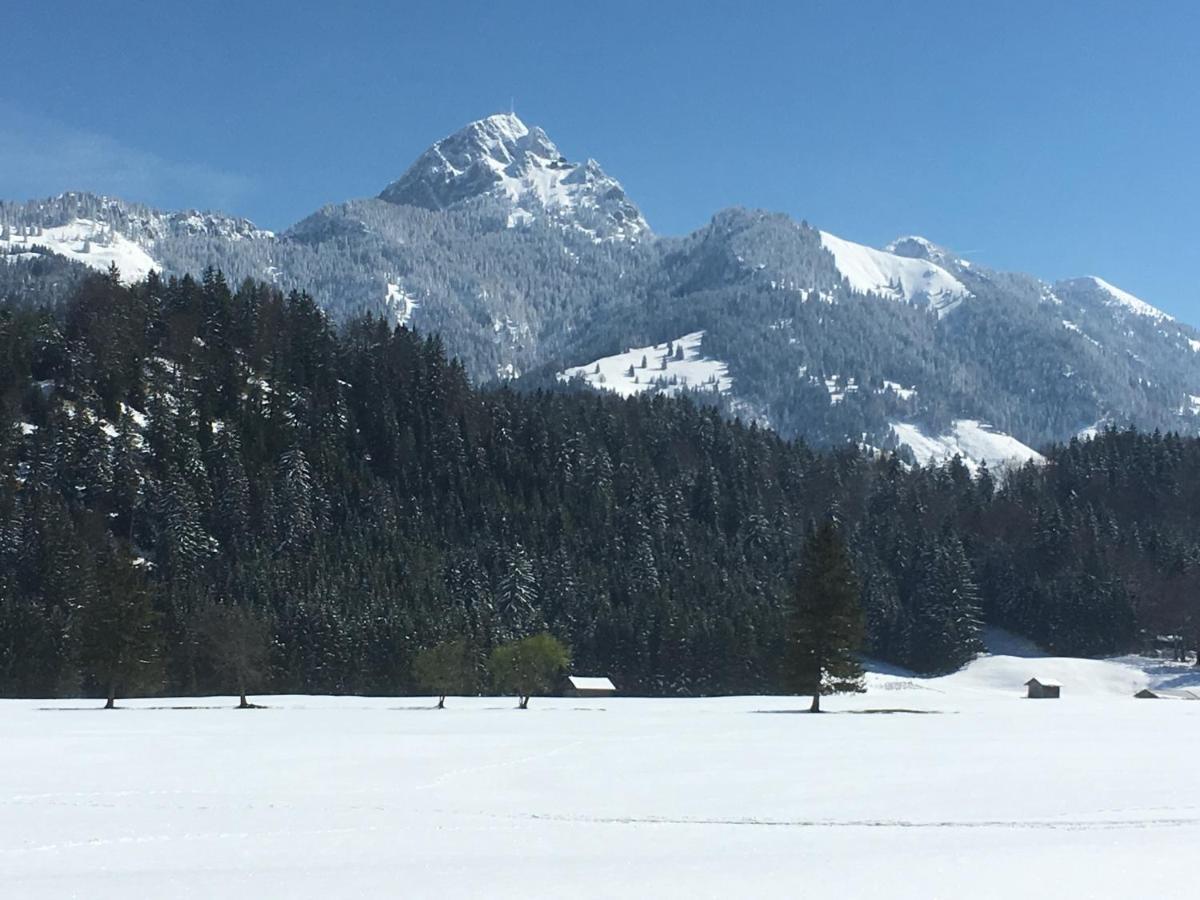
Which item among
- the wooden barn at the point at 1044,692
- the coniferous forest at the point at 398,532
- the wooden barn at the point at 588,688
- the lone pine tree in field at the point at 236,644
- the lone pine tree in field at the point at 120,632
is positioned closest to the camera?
the lone pine tree in field at the point at 120,632

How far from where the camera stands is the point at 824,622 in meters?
80.5

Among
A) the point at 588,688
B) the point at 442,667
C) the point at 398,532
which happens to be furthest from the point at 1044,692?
the point at 398,532

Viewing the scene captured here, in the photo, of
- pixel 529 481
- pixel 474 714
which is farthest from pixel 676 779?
pixel 529 481

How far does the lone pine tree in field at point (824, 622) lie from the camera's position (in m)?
80.5

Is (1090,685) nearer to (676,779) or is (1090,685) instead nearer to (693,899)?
(676,779)

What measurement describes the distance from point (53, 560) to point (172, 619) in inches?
678

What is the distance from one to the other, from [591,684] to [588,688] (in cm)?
159

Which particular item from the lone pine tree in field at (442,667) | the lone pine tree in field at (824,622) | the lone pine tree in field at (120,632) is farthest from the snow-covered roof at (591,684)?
the lone pine tree in field at (824,622)

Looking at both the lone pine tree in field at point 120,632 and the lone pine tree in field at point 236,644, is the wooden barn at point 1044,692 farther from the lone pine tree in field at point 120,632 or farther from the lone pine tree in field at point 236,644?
the lone pine tree in field at point 120,632

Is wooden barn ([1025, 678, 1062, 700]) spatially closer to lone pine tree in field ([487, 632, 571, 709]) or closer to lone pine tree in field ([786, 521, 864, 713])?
lone pine tree in field ([786, 521, 864, 713])

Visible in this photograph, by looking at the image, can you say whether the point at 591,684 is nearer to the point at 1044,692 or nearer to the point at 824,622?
the point at 1044,692

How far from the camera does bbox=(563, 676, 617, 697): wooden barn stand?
124 m

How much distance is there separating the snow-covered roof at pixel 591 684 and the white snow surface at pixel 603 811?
59032 millimetres

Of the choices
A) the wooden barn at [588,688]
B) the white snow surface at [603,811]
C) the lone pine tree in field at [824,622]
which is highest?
the lone pine tree in field at [824,622]
